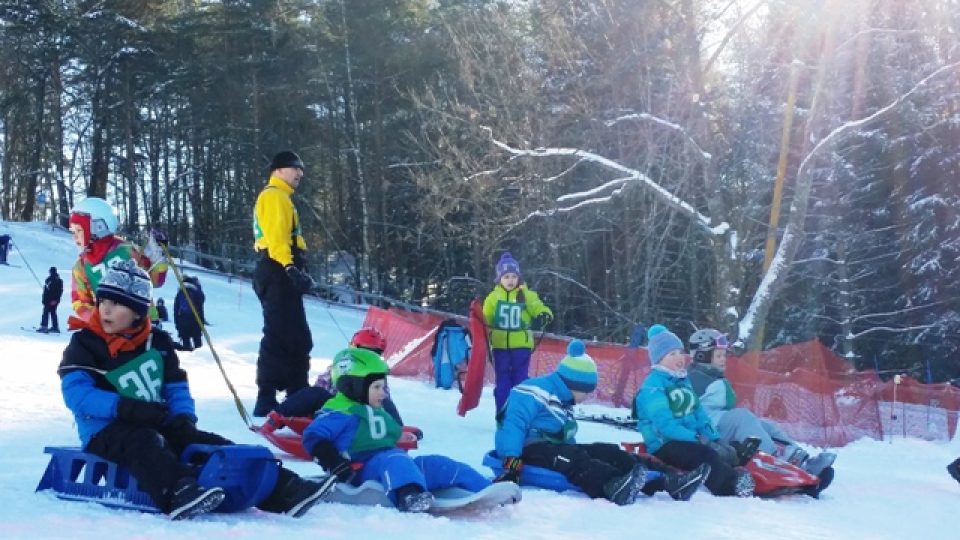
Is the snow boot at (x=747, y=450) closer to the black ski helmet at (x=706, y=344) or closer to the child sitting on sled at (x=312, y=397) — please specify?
the black ski helmet at (x=706, y=344)

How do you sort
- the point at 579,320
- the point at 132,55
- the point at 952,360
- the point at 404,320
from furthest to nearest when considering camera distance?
the point at 132,55, the point at 579,320, the point at 952,360, the point at 404,320

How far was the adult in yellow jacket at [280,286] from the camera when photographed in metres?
7.91

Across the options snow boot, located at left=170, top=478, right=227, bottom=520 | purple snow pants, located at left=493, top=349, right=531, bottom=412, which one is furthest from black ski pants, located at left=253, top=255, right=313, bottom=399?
snow boot, located at left=170, top=478, right=227, bottom=520

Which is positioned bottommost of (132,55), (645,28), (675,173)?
(675,173)

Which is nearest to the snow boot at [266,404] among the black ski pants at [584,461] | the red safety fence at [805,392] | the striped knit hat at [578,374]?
the black ski pants at [584,461]

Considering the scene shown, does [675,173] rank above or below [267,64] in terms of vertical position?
below

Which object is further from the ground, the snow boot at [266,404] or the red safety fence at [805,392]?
the snow boot at [266,404]

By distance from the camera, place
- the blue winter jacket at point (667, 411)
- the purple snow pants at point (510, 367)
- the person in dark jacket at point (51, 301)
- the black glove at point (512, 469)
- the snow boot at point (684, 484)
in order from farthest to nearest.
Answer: the person in dark jacket at point (51, 301), the purple snow pants at point (510, 367), the blue winter jacket at point (667, 411), the snow boot at point (684, 484), the black glove at point (512, 469)

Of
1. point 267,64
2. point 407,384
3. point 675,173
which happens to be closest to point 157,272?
point 407,384

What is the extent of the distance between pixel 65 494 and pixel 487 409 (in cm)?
763

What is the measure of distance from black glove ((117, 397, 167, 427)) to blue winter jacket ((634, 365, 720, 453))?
12.3 feet

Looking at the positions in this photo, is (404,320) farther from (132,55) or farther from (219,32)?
(132,55)

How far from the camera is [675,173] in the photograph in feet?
76.5

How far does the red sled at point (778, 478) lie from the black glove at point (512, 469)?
4.34 ft
